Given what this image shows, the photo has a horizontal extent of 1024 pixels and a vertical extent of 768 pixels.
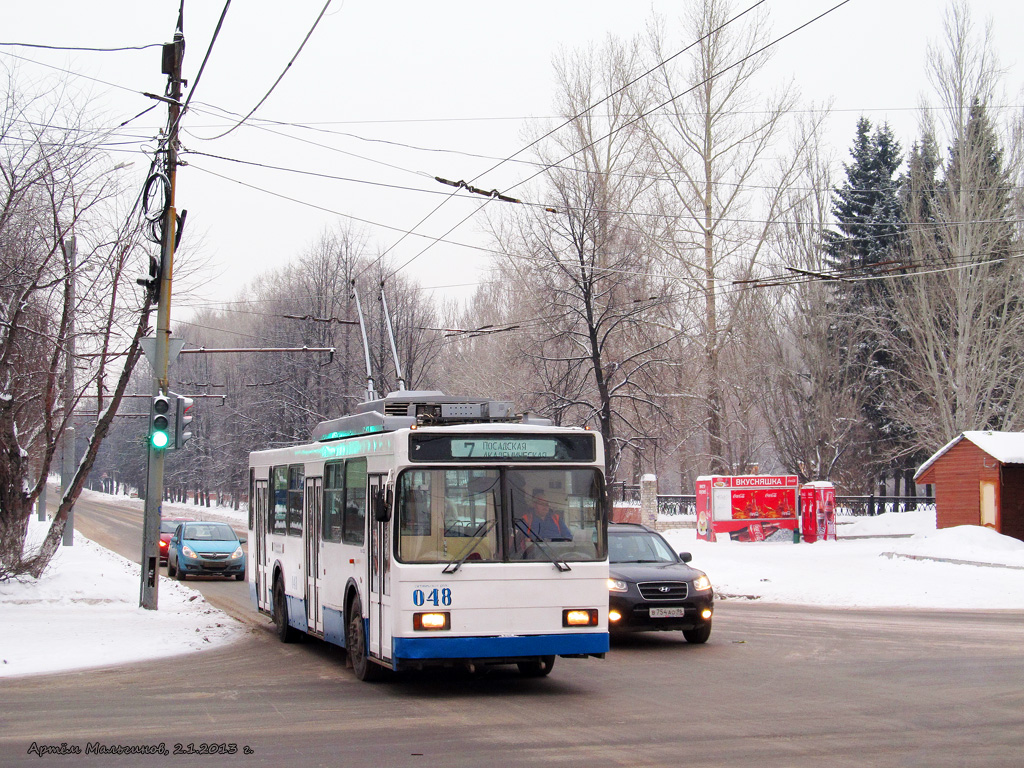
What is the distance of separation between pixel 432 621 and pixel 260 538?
779 centimetres

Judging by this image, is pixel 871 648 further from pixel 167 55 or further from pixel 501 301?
pixel 501 301

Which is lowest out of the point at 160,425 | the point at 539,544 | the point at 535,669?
the point at 535,669

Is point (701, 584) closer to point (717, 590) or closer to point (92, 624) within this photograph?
point (92, 624)

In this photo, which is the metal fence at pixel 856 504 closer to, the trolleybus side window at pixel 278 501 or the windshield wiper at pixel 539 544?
the trolleybus side window at pixel 278 501

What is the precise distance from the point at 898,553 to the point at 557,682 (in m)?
19.0

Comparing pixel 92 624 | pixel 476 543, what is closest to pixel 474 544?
pixel 476 543

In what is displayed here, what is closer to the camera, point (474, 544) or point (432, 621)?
point (432, 621)

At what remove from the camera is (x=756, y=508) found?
1293 inches

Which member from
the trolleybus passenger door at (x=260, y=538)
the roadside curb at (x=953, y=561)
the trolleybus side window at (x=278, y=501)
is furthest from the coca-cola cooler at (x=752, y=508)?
the trolleybus side window at (x=278, y=501)

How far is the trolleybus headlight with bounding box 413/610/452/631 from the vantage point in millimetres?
9773

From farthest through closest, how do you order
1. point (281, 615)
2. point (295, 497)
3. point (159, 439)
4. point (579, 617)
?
point (159, 439), point (281, 615), point (295, 497), point (579, 617)

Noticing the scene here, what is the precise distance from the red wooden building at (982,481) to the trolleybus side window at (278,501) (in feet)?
71.9

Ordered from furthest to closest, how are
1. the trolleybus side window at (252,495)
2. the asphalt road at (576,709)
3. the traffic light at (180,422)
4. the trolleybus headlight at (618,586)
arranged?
the trolleybus side window at (252,495)
the traffic light at (180,422)
the trolleybus headlight at (618,586)
the asphalt road at (576,709)

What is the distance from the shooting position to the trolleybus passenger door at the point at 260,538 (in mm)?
16531
